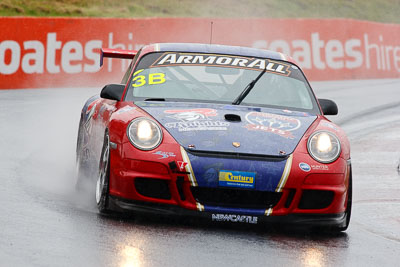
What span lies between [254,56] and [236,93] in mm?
627

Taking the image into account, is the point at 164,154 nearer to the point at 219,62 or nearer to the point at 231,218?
the point at 231,218

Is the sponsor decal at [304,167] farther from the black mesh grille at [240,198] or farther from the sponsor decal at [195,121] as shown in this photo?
the sponsor decal at [195,121]

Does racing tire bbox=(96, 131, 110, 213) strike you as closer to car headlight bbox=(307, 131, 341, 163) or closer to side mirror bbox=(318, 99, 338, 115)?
car headlight bbox=(307, 131, 341, 163)

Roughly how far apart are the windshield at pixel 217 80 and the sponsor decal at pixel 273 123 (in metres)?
0.46

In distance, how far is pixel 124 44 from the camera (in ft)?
70.2

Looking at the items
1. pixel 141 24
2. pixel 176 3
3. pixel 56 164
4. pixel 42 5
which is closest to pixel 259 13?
pixel 176 3

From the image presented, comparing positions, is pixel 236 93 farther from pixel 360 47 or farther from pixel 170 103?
pixel 360 47

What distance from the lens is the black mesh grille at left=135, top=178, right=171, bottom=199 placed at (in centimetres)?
630

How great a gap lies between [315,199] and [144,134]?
1.21 metres

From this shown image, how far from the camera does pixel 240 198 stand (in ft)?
20.8

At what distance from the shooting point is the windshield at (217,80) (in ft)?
24.4

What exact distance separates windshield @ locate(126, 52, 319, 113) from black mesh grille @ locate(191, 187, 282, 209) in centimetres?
120

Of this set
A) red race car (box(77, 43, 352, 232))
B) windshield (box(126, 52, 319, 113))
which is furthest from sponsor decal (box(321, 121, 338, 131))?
windshield (box(126, 52, 319, 113))

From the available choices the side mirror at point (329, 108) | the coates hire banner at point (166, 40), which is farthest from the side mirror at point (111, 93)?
the coates hire banner at point (166, 40)
